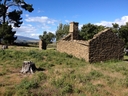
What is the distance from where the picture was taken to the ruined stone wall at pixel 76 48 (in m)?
16.9

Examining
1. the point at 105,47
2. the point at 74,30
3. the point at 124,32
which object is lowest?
the point at 105,47

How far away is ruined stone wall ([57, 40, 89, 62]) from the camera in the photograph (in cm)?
1692

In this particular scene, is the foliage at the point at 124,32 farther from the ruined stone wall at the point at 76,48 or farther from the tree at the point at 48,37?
the tree at the point at 48,37

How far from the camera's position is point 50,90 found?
27.8ft

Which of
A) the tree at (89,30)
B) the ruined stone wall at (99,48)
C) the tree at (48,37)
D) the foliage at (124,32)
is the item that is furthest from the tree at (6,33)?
the tree at (48,37)

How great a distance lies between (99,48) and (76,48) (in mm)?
2442

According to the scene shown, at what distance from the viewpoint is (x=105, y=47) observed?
17.8 metres

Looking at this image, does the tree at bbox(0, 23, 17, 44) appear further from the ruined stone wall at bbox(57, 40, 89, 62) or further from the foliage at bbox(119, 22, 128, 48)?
the foliage at bbox(119, 22, 128, 48)

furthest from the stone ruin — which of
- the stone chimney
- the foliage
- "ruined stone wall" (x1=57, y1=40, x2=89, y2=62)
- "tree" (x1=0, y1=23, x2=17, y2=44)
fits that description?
the foliage

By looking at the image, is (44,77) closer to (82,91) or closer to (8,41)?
(82,91)

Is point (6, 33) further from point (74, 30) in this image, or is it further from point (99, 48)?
point (99, 48)

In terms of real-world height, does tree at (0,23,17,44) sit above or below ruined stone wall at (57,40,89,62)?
above

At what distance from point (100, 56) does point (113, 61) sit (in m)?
1.76

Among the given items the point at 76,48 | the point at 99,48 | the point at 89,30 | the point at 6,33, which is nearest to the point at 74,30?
the point at 76,48
